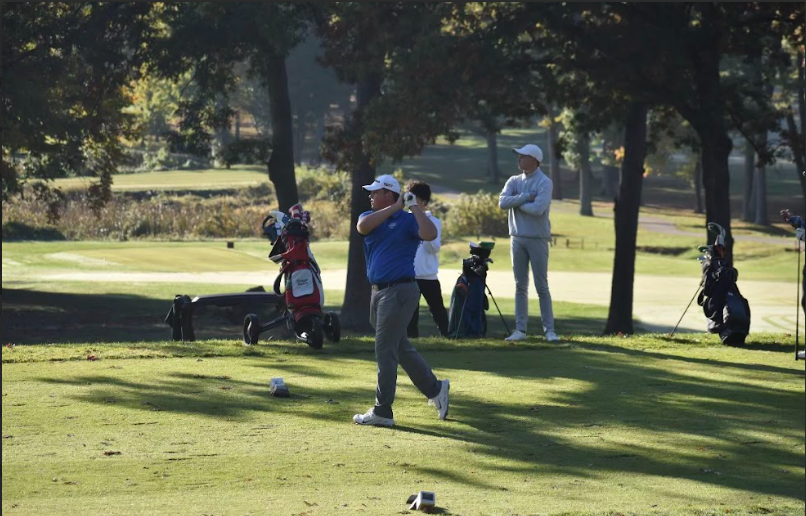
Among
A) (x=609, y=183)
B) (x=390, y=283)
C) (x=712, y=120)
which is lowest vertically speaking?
(x=390, y=283)

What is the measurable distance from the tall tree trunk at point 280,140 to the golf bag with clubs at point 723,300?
1012 cm

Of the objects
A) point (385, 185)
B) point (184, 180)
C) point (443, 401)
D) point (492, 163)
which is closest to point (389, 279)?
point (385, 185)

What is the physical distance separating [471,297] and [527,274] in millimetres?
1210

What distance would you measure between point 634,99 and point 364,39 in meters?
4.58

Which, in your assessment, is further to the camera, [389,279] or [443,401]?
[443,401]

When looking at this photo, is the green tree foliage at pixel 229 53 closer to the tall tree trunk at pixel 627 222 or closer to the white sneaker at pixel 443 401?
the tall tree trunk at pixel 627 222

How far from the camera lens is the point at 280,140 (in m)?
24.0

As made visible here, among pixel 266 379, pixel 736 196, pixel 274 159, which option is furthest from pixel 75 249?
pixel 736 196

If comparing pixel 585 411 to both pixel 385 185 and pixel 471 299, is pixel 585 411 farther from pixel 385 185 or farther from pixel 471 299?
pixel 471 299

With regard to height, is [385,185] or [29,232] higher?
[385,185]

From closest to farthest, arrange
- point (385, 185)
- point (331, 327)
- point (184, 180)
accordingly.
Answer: point (385, 185) < point (331, 327) < point (184, 180)

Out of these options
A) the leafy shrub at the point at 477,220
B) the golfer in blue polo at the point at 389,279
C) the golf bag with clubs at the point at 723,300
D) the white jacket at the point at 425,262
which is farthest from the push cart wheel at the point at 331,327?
the leafy shrub at the point at 477,220

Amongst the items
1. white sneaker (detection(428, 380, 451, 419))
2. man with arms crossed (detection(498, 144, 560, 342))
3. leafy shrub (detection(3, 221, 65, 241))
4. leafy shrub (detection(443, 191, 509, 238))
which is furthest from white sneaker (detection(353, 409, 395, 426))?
leafy shrub (detection(443, 191, 509, 238))

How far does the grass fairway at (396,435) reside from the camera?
25.4ft
